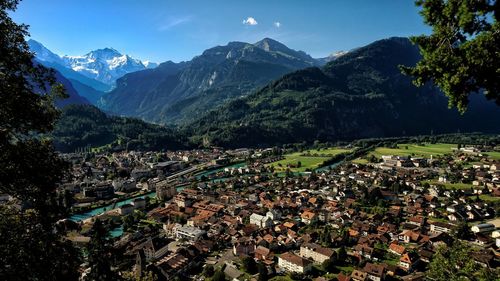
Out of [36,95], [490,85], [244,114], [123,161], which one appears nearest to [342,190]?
[490,85]

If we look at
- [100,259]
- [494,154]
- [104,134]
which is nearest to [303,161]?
[494,154]

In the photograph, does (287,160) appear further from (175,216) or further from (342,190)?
(175,216)

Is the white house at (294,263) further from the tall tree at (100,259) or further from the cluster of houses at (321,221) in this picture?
the tall tree at (100,259)

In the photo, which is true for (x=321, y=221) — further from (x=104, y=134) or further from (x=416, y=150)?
(x=104, y=134)

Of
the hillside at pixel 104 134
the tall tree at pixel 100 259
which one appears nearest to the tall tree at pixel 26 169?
the tall tree at pixel 100 259

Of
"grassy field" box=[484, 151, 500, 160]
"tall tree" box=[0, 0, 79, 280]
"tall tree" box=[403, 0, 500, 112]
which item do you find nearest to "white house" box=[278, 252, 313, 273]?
"tall tree" box=[403, 0, 500, 112]

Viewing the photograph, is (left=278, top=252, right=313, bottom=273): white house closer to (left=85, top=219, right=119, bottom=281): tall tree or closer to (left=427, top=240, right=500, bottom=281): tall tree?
(left=427, top=240, right=500, bottom=281): tall tree

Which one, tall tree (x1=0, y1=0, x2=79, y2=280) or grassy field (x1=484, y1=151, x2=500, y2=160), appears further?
grassy field (x1=484, y1=151, x2=500, y2=160)

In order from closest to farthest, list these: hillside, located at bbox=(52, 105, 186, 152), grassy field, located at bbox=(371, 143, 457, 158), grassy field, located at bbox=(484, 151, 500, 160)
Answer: grassy field, located at bbox=(484, 151, 500, 160) → grassy field, located at bbox=(371, 143, 457, 158) → hillside, located at bbox=(52, 105, 186, 152)

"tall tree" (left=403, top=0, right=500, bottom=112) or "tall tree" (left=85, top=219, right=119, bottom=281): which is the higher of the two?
"tall tree" (left=403, top=0, right=500, bottom=112)
